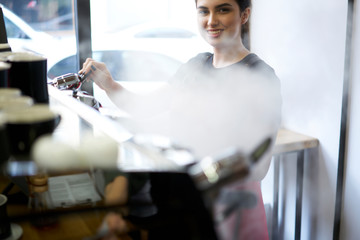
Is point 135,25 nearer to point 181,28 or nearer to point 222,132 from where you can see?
point 181,28

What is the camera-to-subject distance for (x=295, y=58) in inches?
86.0

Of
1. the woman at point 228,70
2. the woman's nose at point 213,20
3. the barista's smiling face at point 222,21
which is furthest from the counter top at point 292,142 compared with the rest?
the woman's nose at point 213,20

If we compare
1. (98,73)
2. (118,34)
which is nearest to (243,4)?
(98,73)

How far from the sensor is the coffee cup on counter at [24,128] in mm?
711

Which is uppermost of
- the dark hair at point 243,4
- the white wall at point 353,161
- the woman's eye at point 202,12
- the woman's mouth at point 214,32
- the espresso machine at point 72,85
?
the dark hair at point 243,4

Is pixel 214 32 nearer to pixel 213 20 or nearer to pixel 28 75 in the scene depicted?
pixel 213 20

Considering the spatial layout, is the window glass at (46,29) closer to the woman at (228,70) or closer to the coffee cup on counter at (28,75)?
the woman at (228,70)

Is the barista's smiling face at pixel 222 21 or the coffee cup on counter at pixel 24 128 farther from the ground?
the barista's smiling face at pixel 222 21

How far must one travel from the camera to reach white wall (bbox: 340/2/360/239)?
5.95ft

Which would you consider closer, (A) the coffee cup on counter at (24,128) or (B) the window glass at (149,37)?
(A) the coffee cup on counter at (24,128)

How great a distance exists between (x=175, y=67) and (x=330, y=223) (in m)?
1.34

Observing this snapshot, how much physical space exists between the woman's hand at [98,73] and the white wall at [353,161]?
43.1 inches

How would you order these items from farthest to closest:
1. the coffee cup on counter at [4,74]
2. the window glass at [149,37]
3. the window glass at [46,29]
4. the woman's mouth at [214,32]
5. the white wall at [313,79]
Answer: the window glass at [149,37]
the window glass at [46,29]
the white wall at [313,79]
the woman's mouth at [214,32]
the coffee cup on counter at [4,74]

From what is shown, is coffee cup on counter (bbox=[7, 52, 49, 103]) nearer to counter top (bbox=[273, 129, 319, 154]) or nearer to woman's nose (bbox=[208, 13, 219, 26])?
woman's nose (bbox=[208, 13, 219, 26])
